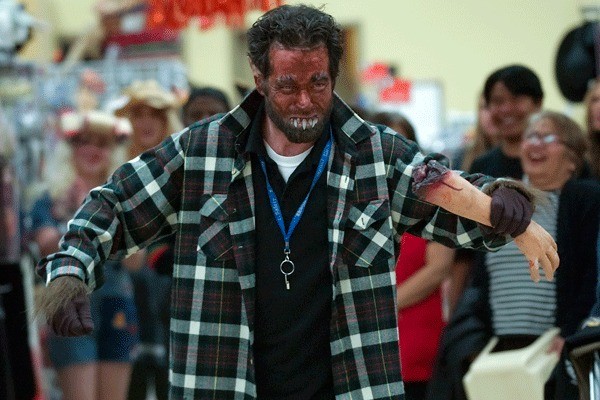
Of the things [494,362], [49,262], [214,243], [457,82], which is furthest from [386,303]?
[457,82]

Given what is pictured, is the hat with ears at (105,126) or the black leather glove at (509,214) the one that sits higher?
the hat with ears at (105,126)

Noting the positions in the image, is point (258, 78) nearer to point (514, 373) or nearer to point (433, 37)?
point (514, 373)

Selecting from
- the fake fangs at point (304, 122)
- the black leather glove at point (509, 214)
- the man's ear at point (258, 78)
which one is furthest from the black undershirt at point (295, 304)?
the black leather glove at point (509, 214)

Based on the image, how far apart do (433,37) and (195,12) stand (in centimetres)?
1741

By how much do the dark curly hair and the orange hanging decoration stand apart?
123 inches

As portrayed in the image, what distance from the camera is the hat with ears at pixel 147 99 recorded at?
683 centimetres

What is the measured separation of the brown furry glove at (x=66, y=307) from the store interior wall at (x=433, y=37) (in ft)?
65.0

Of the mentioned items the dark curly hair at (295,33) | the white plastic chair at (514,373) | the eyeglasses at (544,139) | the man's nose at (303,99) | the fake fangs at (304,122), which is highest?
the dark curly hair at (295,33)

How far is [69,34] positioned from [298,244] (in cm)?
2121

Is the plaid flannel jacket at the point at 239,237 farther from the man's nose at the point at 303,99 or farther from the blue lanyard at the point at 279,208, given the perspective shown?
the man's nose at the point at 303,99

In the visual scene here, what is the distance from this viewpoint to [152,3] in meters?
7.17

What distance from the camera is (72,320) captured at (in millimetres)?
3102

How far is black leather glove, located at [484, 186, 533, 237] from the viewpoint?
3.20 meters

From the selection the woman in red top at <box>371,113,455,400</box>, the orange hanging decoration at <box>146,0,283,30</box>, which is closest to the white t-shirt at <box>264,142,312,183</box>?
the woman in red top at <box>371,113,455,400</box>
